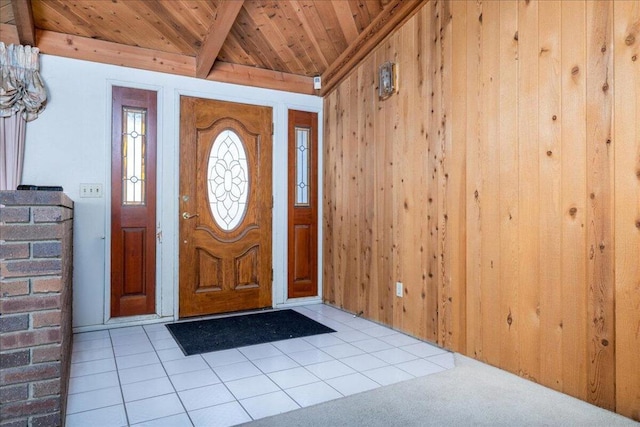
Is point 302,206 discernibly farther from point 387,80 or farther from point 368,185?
point 387,80

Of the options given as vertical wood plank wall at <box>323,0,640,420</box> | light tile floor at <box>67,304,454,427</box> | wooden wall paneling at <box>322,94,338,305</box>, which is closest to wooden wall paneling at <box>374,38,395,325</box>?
vertical wood plank wall at <box>323,0,640,420</box>

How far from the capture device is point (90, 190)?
3.57 m

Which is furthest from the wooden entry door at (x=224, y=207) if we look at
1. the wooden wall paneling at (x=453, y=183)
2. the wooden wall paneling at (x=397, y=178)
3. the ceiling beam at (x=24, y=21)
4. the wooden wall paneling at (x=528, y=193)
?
the wooden wall paneling at (x=528, y=193)

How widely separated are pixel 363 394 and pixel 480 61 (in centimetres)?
226

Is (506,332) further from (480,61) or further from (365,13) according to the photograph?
(365,13)

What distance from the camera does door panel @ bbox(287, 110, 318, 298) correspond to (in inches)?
179

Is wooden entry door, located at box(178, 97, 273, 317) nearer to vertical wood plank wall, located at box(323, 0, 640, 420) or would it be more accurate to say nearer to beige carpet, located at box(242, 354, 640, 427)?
vertical wood plank wall, located at box(323, 0, 640, 420)

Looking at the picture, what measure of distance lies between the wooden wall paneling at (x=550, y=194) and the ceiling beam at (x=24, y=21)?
135 inches

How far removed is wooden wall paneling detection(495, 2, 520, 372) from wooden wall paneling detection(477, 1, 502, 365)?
0.02 m

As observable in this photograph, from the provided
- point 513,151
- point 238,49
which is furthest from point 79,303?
point 513,151

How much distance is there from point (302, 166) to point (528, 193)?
2.60 meters

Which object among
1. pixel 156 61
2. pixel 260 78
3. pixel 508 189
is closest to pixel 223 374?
pixel 508 189

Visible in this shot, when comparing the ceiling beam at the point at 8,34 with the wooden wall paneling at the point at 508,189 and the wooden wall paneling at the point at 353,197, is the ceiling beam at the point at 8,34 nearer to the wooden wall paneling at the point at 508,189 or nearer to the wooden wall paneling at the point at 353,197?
the wooden wall paneling at the point at 353,197

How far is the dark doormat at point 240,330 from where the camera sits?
10.6ft
